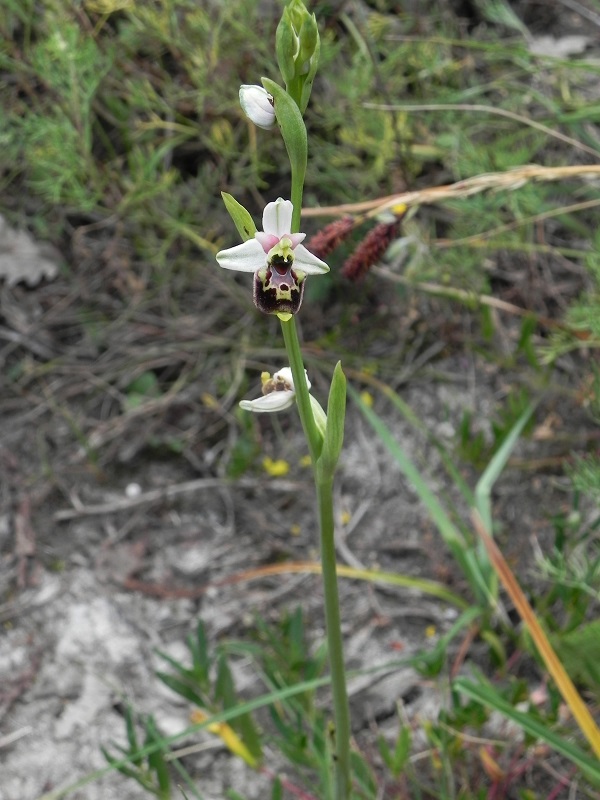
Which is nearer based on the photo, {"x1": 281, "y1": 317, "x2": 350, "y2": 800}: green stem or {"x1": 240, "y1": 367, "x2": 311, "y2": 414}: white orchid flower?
{"x1": 281, "y1": 317, "x2": 350, "y2": 800}: green stem

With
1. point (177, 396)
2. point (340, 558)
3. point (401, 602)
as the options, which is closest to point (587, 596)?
point (401, 602)

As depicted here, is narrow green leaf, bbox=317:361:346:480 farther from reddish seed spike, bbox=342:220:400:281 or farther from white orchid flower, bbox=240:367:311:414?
reddish seed spike, bbox=342:220:400:281

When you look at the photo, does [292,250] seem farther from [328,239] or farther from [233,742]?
[233,742]

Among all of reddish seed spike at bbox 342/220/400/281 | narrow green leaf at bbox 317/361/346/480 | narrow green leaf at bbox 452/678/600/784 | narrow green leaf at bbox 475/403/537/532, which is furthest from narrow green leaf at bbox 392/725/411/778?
reddish seed spike at bbox 342/220/400/281

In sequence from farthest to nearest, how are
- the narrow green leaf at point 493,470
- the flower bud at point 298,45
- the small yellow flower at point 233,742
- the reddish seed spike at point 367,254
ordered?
the narrow green leaf at point 493,470, the small yellow flower at point 233,742, the reddish seed spike at point 367,254, the flower bud at point 298,45

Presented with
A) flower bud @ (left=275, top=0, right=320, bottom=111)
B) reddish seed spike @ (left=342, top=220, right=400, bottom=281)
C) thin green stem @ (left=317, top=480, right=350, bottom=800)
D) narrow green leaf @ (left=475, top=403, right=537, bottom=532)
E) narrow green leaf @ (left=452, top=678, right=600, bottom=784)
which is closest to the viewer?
flower bud @ (left=275, top=0, right=320, bottom=111)

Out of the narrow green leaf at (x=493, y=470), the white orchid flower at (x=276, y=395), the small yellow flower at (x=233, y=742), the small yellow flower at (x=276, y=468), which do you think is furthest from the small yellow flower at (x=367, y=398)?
the white orchid flower at (x=276, y=395)

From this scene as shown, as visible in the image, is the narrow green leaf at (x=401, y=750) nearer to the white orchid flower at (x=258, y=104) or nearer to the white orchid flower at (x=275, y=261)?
the white orchid flower at (x=275, y=261)

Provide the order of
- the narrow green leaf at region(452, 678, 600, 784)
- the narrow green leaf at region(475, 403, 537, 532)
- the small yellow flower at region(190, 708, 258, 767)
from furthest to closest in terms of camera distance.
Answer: the narrow green leaf at region(475, 403, 537, 532), the small yellow flower at region(190, 708, 258, 767), the narrow green leaf at region(452, 678, 600, 784)
